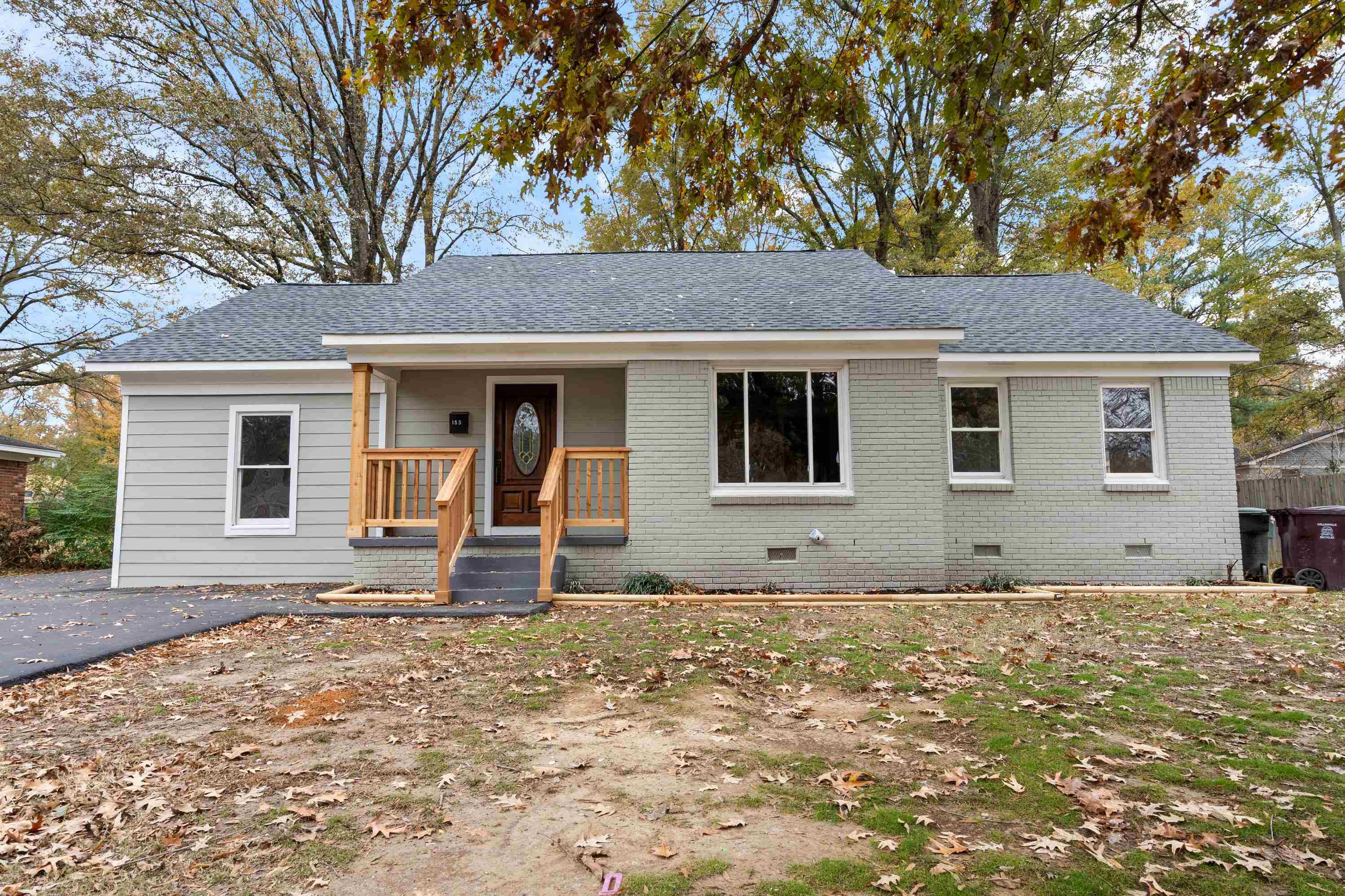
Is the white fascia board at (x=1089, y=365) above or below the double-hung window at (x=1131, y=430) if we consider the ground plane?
above

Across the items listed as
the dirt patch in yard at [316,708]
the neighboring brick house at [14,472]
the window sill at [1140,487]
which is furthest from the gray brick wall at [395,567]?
the neighboring brick house at [14,472]

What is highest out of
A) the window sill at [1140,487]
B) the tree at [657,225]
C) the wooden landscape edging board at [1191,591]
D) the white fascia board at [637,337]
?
the tree at [657,225]

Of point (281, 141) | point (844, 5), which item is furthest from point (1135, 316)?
point (281, 141)

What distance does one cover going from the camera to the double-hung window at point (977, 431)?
34.8 ft

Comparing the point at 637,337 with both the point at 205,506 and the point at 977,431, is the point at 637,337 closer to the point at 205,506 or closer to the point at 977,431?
the point at 977,431

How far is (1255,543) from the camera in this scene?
1070cm

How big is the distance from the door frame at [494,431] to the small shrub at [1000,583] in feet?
20.2

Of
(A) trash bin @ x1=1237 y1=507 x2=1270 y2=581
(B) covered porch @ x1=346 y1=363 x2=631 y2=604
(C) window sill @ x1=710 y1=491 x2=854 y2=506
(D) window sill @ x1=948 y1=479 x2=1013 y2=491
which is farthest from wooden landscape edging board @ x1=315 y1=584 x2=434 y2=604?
(A) trash bin @ x1=1237 y1=507 x2=1270 y2=581

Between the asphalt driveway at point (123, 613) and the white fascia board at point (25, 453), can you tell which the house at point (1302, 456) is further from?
the white fascia board at point (25, 453)

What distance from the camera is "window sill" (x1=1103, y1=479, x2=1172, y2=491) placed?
10.3 meters

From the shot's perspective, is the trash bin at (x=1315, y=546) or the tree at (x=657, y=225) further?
the tree at (x=657, y=225)

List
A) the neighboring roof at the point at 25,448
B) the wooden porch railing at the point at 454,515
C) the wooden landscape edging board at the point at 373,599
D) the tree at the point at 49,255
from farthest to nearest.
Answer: the tree at the point at 49,255 < the neighboring roof at the point at 25,448 < the wooden landscape edging board at the point at 373,599 < the wooden porch railing at the point at 454,515

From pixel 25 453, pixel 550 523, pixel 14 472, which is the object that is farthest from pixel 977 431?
pixel 14 472

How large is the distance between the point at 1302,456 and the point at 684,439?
3177 centimetres
